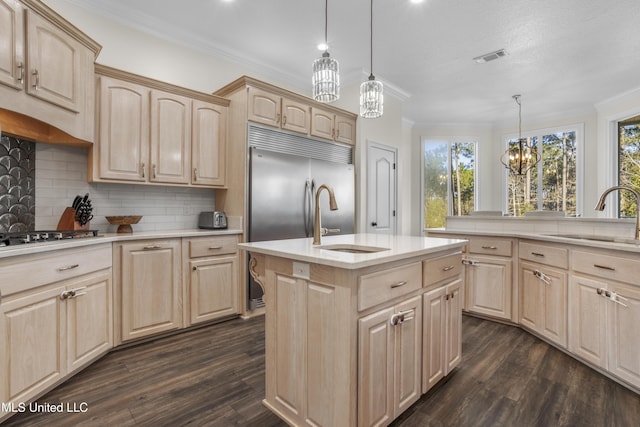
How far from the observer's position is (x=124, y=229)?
2852 mm

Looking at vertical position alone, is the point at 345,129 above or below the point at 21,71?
above

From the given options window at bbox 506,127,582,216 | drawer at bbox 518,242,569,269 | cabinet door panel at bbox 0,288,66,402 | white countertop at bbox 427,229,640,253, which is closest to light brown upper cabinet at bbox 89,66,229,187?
cabinet door panel at bbox 0,288,66,402

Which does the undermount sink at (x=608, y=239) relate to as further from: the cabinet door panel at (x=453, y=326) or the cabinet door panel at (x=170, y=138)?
the cabinet door panel at (x=170, y=138)

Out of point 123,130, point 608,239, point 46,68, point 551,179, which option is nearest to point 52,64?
point 46,68

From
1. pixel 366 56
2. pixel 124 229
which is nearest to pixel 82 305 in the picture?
pixel 124 229

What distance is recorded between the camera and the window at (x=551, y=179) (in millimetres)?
5941

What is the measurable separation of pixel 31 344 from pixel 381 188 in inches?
156

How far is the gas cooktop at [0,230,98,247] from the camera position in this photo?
5.71 feet

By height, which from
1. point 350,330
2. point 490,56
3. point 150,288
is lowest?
point 150,288

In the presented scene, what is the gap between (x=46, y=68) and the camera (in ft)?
6.79

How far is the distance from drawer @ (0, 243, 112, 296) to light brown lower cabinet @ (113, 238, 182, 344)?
0.64 feet

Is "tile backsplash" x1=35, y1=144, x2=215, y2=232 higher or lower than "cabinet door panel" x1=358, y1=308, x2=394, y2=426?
higher

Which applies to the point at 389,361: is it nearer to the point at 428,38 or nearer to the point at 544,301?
the point at 544,301

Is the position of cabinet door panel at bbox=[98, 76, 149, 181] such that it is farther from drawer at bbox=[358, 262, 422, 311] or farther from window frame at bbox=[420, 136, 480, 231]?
window frame at bbox=[420, 136, 480, 231]
